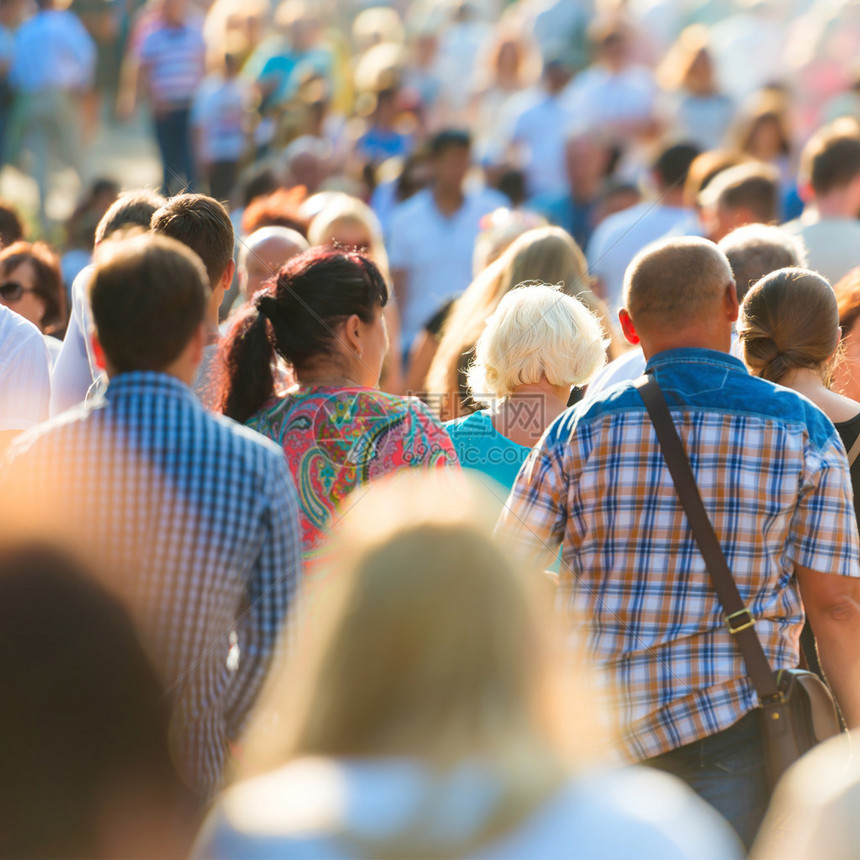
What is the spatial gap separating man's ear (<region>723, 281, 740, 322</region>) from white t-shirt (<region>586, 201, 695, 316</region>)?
3847 millimetres

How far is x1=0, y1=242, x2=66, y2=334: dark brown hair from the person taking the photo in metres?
4.70

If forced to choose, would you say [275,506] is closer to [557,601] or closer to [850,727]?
[557,601]

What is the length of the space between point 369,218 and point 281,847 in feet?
18.6

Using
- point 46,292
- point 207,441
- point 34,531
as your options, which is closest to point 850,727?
point 207,441

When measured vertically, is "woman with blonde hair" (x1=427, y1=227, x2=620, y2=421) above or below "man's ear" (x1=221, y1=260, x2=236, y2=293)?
below

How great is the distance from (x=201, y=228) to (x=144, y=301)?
123 cm

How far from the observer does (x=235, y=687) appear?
252cm

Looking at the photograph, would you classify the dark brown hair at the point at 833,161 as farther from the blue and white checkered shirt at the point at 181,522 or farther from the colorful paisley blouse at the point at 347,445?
the blue and white checkered shirt at the point at 181,522

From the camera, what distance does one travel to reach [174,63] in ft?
36.0

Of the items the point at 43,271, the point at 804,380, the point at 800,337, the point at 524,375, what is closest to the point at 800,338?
the point at 800,337

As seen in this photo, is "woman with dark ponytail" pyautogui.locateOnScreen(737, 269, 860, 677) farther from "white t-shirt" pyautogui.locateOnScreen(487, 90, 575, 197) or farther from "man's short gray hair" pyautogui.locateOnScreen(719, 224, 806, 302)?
"white t-shirt" pyautogui.locateOnScreen(487, 90, 575, 197)

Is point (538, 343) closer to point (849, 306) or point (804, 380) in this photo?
point (804, 380)

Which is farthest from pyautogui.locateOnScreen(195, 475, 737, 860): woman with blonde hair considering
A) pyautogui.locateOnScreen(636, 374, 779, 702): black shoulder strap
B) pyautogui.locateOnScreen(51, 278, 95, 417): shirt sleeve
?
pyautogui.locateOnScreen(51, 278, 95, 417): shirt sleeve

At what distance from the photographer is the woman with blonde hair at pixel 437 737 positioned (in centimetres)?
150
